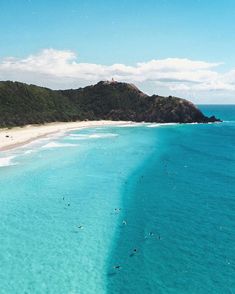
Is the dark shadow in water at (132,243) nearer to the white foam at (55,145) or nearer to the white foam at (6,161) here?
the white foam at (6,161)

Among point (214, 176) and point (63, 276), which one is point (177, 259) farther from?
point (214, 176)

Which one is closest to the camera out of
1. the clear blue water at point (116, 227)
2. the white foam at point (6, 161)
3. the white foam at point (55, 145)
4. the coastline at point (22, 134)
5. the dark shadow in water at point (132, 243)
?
the dark shadow in water at point (132, 243)

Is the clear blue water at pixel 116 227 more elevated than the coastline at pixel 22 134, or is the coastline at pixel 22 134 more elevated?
the coastline at pixel 22 134

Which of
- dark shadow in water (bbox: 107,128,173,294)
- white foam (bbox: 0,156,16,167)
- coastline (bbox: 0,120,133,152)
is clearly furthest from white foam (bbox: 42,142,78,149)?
dark shadow in water (bbox: 107,128,173,294)

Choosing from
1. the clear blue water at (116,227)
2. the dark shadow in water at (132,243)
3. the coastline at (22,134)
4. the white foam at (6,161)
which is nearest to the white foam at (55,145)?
the coastline at (22,134)

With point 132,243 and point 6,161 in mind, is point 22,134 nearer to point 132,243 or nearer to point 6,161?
point 6,161

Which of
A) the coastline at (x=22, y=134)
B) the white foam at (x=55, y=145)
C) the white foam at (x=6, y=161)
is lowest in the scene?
the white foam at (x=6, y=161)

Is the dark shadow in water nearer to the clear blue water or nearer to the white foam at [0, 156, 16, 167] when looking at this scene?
the clear blue water

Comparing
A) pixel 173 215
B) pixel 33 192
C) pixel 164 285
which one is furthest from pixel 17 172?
pixel 164 285

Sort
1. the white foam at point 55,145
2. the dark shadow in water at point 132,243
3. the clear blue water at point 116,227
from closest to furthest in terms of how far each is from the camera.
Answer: the dark shadow in water at point 132,243, the clear blue water at point 116,227, the white foam at point 55,145
